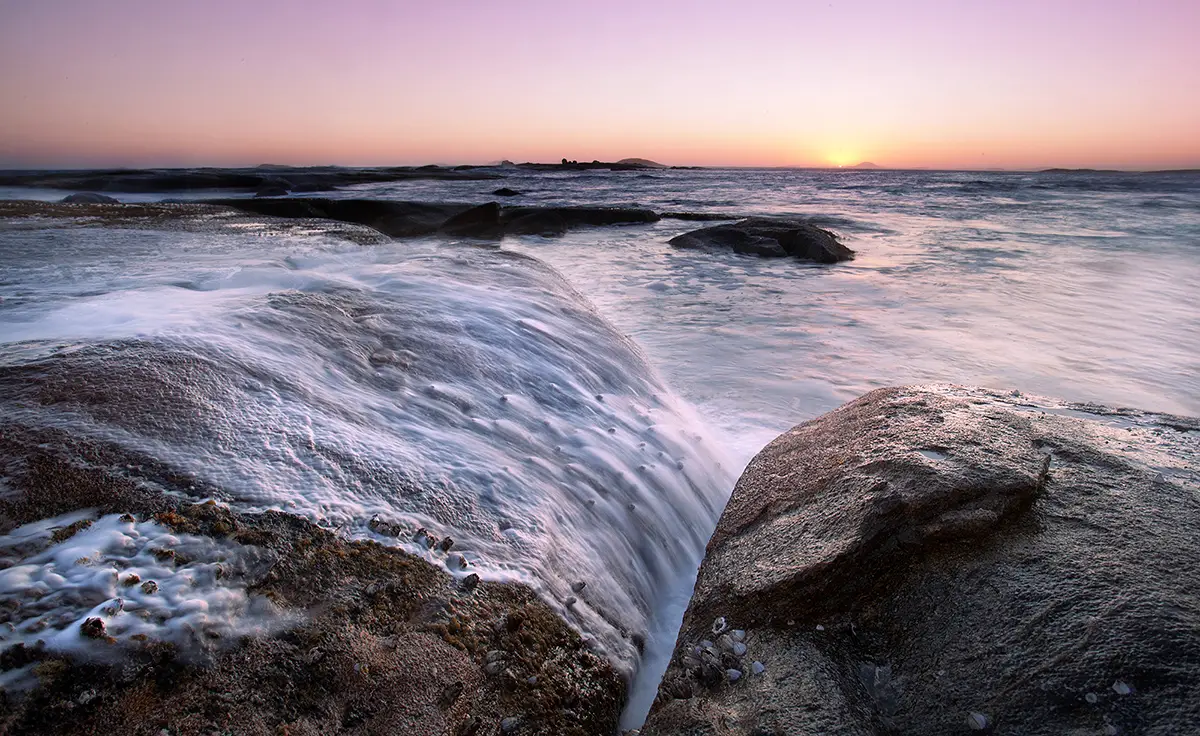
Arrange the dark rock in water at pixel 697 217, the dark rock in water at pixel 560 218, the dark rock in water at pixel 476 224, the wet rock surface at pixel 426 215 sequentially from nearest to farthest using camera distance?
the dark rock in water at pixel 476 224, the wet rock surface at pixel 426 215, the dark rock in water at pixel 560 218, the dark rock in water at pixel 697 217

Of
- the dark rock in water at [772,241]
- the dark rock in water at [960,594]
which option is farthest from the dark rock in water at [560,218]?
the dark rock in water at [960,594]

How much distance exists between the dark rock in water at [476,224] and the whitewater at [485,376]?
15.6 feet

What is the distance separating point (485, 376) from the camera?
3.27 meters

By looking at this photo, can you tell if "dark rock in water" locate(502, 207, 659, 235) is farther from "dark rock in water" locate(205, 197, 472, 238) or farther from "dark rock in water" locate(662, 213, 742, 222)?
"dark rock in water" locate(205, 197, 472, 238)

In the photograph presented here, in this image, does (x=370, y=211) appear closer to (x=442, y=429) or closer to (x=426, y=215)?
(x=426, y=215)

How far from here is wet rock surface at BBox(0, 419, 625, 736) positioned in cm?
122

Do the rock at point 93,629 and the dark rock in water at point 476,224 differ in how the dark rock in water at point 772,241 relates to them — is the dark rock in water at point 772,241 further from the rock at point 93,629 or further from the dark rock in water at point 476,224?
the rock at point 93,629

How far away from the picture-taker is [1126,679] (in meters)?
1.27

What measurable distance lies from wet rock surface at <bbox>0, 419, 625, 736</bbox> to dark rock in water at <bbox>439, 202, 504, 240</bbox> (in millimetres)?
11671

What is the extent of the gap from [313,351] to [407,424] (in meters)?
0.71

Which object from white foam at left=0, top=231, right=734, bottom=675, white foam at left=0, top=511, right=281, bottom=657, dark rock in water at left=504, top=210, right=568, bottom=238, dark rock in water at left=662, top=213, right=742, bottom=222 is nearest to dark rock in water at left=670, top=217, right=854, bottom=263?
dark rock in water at left=504, top=210, right=568, bottom=238

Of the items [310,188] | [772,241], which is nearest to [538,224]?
[772,241]

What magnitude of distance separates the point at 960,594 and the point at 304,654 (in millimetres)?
1626

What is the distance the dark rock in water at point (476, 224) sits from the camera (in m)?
13.1
